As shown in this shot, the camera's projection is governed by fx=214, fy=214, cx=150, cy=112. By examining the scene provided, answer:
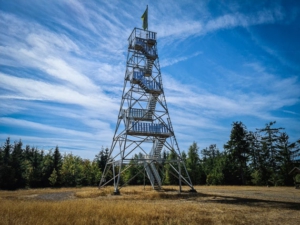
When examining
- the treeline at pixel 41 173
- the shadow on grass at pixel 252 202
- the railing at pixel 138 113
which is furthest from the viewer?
the treeline at pixel 41 173

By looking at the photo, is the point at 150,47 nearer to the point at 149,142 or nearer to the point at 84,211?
the point at 149,142

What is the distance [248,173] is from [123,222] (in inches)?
2207

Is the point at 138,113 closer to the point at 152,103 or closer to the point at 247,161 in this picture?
the point at 152,103

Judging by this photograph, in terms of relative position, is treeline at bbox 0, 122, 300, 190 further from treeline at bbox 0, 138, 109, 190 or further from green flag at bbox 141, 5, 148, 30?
green flag at bbox 141, 5, 148, 30

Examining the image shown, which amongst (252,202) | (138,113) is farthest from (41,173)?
Result: (252,202)

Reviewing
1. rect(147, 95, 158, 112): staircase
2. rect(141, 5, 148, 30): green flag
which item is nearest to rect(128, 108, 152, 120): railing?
rect(147, 95, 158, 112): staircase

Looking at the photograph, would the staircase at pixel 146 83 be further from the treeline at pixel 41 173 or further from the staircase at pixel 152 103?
the treeline at pixel 41 173

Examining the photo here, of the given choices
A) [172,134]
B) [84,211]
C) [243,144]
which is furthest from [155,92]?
[243,144]

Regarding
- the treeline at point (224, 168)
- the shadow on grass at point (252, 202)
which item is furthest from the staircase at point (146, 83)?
the treeline at point (224, 168)

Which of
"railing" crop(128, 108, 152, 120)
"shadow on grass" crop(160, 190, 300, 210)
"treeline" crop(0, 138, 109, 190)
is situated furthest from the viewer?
"treeline" crop(0, 138, 109, 190)

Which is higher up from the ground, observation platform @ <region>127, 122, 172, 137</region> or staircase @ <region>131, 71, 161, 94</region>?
staircase @ <region>131, 71, 161, 94</region>

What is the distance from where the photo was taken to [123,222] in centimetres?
847

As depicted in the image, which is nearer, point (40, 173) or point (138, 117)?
point (138, 117)

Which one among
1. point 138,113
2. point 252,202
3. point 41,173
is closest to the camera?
point 252,202
